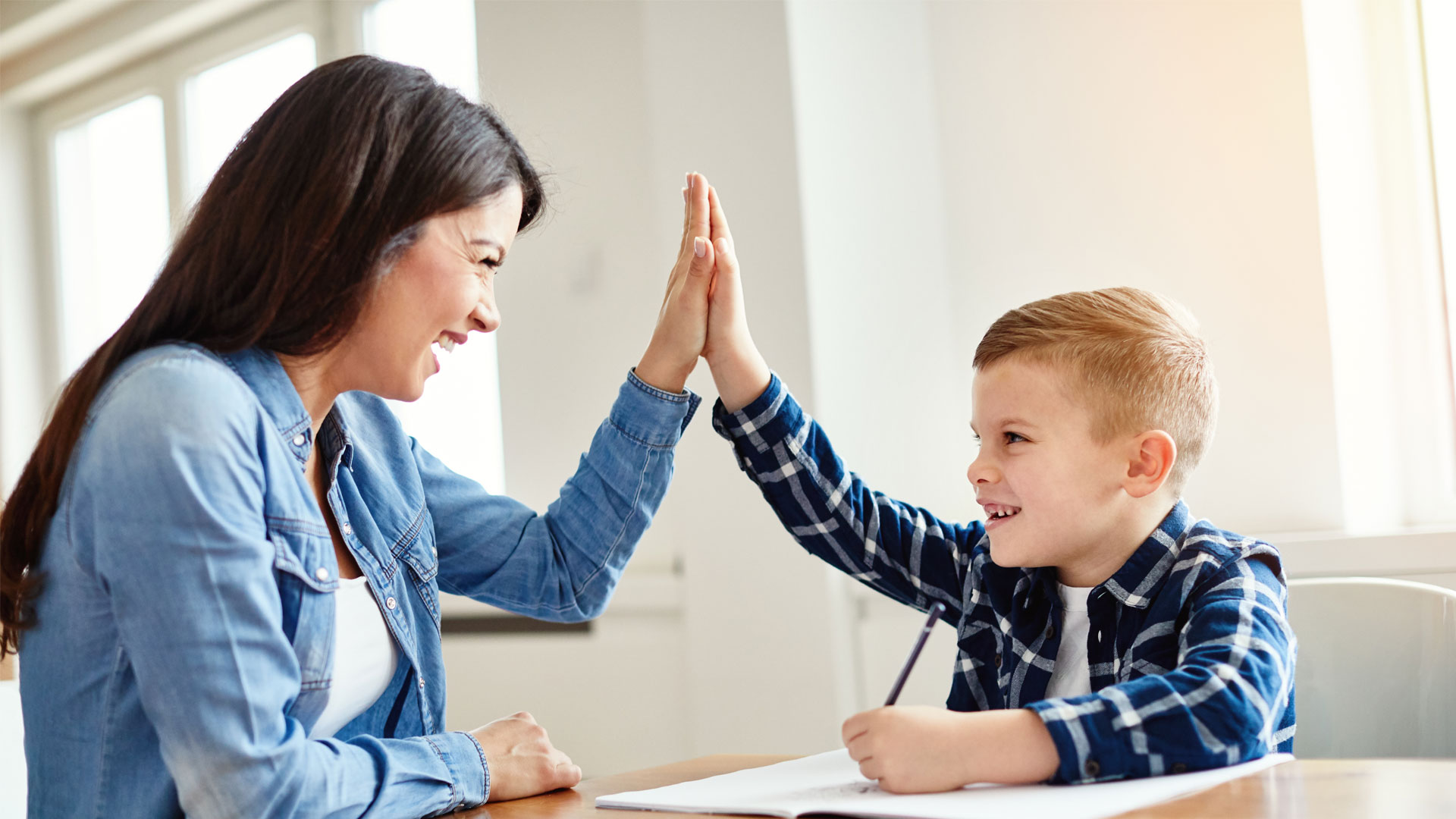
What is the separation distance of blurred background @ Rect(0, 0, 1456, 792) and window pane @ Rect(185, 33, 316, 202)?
1.06 m

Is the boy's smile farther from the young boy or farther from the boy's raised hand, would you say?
the boy's raised hand

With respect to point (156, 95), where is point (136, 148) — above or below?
below

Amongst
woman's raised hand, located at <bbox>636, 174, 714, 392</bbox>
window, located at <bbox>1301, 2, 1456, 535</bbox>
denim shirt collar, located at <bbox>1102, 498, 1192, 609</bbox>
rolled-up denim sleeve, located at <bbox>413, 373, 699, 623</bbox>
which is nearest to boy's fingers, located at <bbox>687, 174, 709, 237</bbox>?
woman's raised hand, located at <bbox>636, 174, 714, 392</bbox>

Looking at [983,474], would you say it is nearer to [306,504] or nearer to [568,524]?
[568,524]

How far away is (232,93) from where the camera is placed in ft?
11.9

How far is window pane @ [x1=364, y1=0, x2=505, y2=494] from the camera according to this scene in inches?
124

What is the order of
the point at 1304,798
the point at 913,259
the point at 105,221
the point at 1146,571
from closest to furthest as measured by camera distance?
1. the point at 1304,798
2. the point at 1146,571
3. the point at 913,259
4. the point at 105,221

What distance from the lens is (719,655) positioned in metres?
2.22

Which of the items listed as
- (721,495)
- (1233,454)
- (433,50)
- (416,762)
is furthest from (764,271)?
(433,50)

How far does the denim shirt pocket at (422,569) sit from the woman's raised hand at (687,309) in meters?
0.26

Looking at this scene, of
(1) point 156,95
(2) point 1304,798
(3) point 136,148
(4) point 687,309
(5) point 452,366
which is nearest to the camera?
(2) point 1304,798

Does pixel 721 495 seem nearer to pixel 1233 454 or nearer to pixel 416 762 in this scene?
pixel 1233 454

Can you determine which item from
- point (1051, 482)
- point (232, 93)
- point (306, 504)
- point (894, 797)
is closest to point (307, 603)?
point (306, 504)

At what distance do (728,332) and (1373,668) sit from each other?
752 mm
